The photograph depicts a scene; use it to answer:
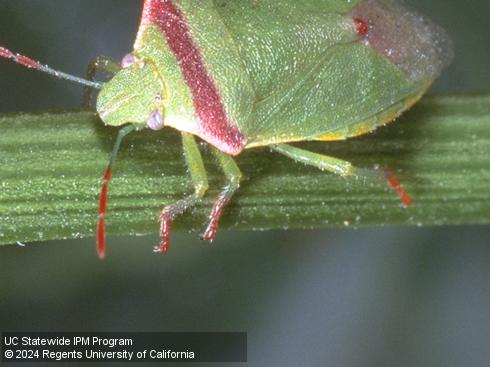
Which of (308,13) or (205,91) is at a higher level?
(308,13)

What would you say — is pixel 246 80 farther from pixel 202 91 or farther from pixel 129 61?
pixel 129 61

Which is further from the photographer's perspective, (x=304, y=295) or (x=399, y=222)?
(x=304, y=295)

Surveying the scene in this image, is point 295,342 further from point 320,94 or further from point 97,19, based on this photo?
point 97,19

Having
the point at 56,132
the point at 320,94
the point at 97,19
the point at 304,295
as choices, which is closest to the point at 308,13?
the point at 320,94

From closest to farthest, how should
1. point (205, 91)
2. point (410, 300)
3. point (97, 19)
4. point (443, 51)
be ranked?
point (205, 91) → point (443, 51) → point (410, 300) → point (97, 19)

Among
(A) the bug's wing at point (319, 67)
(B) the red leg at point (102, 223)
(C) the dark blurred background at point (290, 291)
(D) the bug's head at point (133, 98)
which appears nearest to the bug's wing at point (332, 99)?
(A) the bug's wing at point (319, 67)

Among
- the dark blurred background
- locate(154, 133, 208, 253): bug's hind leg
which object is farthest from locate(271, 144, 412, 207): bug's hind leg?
the dark blurred background

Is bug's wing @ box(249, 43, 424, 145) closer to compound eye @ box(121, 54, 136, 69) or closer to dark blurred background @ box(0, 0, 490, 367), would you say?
compound eye @ box(121, 54, 136, 69)

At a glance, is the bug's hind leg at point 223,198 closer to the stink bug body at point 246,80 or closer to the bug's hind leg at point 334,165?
the stink bug body at point 246,80
